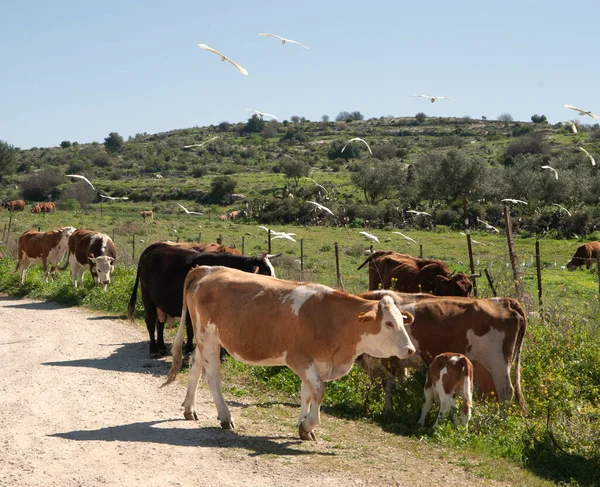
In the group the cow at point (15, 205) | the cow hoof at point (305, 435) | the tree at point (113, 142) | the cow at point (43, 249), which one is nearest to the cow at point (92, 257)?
the cow at point (43, 249)

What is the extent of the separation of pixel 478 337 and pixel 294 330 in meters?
3.40

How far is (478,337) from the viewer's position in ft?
35.6

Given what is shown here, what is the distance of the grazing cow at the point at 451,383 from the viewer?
377 inches

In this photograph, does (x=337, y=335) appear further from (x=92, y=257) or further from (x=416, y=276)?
(x=92, y=257)

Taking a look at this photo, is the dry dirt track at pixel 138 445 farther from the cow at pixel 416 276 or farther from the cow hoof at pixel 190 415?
the cow at pixel 416 276

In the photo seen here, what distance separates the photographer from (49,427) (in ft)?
28.2

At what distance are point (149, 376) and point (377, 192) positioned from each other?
54718 millimetres

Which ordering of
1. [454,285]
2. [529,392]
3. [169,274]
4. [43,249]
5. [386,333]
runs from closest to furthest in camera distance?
[386,333], [529,392], [169,274], [454,285], [43,249]

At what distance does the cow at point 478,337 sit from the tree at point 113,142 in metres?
113

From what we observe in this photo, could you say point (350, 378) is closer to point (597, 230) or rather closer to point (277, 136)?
point (597, 230)

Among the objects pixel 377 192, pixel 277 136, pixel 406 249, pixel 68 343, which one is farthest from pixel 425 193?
pixel 277 136

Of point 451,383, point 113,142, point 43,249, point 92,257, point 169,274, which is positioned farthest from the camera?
point 113,142

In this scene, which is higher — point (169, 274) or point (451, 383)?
point (169, 274)

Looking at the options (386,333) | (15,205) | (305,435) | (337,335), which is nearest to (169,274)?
(337,335)
